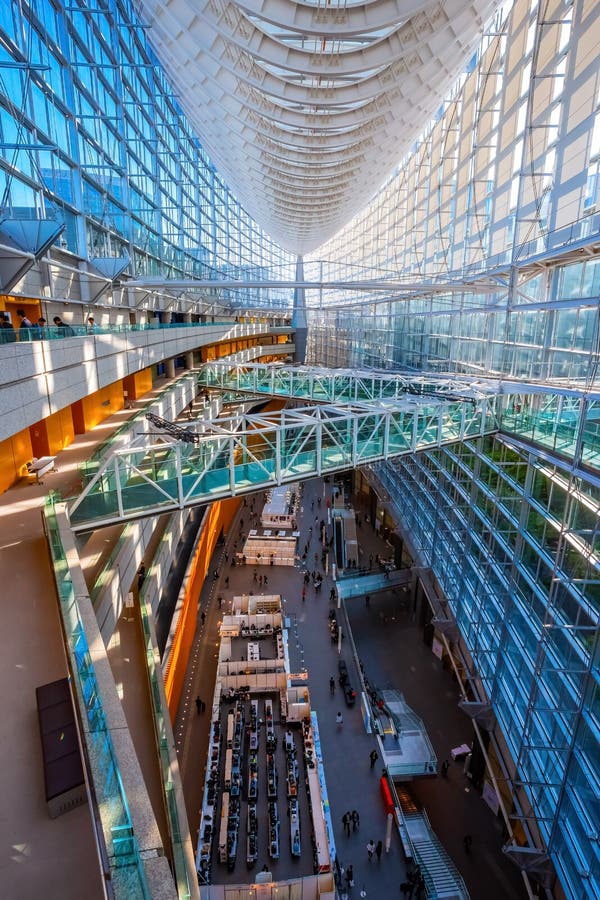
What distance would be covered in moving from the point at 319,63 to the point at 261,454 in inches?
310

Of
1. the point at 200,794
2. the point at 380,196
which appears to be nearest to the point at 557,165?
the point at 200,794

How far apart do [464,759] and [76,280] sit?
16.8 meters

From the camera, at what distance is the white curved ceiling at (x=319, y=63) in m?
8.74

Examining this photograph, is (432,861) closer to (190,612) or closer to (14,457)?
(190,612)

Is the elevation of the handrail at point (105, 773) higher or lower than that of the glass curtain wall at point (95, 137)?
lower

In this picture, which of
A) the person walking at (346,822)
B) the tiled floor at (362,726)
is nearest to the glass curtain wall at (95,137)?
the tiled floor at (362,726)

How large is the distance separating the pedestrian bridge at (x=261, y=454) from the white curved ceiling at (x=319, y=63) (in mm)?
6889

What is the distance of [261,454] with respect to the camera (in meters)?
10.0

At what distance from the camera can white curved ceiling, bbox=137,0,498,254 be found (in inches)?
344

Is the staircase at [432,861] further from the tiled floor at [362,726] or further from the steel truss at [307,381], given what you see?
the steel truss at [307,381]

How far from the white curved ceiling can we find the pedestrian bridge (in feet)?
22.6

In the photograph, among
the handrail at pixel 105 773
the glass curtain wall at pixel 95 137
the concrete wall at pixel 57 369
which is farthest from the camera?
the glass curtain wall at pixel 95 137

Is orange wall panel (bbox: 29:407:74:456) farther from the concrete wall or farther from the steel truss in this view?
the steel truss

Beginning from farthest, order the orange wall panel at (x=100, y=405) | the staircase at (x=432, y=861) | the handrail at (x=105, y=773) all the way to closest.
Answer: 1. the orange wall panel at (x=100, y=405)
2. the staircase at (x=432, y=861)
3. the handrail at (x=105, y=773)
